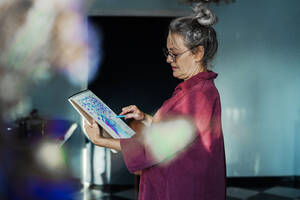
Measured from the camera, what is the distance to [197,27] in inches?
49.7

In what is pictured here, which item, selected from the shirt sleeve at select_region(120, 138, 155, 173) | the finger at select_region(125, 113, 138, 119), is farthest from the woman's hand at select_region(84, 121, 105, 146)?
the finger at select_region(125, 113, 138, 119)

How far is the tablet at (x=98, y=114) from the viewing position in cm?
135

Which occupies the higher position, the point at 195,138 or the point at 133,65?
the point at 133,65

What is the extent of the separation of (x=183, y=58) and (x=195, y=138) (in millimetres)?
280

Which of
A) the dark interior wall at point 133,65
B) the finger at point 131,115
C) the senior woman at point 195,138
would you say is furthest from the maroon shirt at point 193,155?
the dark interior wall at point 133,65

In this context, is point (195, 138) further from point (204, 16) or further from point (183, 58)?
point (204, 16)

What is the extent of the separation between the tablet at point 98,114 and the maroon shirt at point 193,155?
0.45 ft

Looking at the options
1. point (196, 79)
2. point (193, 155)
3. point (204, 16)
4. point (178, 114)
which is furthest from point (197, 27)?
point (193, 155)

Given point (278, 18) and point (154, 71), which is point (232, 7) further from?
point (154, 71)

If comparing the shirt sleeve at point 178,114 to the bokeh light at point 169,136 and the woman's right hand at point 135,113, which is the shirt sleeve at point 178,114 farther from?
the woman's right hand at point 135,113

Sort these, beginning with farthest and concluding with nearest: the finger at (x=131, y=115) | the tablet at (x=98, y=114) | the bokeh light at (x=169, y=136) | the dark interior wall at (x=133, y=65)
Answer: the dark interior wall at (x=133, y=65) < the finger at (x=131, y=115) < the tablet at (x=98, y=114) < the bokeh light at (x=169, y=136)

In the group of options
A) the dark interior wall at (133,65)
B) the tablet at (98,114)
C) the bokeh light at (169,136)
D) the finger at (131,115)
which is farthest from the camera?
the dark interior wall at (133,65)

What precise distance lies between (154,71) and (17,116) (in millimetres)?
1440

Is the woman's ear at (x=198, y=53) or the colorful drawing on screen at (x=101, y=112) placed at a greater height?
the woman's ear at (x=198, y=53)
